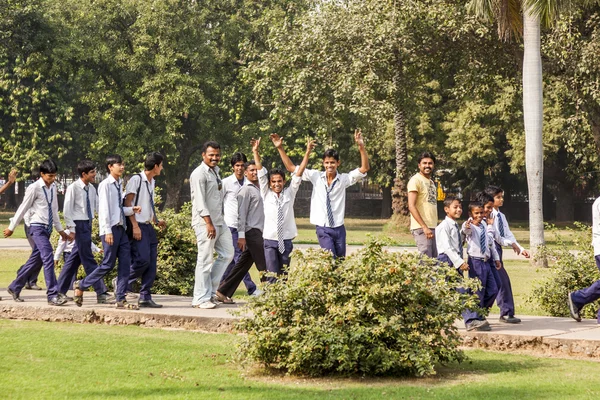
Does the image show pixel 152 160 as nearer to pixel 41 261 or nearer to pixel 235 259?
pixel 235 259

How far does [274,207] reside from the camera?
11406mm

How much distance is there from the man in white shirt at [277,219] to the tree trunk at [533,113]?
29.5 feet

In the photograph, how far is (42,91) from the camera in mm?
39531

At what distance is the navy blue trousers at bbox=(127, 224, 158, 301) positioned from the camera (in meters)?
11.5

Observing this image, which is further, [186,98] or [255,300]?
[186,98]

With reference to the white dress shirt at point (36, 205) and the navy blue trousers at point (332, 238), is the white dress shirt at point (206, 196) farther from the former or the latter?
the white dress shirt at point (36, 205)

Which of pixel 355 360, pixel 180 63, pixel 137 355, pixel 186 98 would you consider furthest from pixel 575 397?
pixel 180 63

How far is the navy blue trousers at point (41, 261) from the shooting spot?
1174 cm

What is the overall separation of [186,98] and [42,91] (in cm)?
602

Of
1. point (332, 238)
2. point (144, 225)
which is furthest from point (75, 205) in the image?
point (332, 238)

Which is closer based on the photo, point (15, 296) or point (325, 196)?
point (325, 196)

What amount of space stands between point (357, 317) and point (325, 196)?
3.17 meters

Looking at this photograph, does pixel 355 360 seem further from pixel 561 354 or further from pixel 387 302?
pixel 561 354

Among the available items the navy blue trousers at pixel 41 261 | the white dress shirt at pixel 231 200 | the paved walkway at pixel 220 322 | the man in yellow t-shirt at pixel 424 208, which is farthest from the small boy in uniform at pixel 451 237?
the navy blue trousers at pixel 41 261
